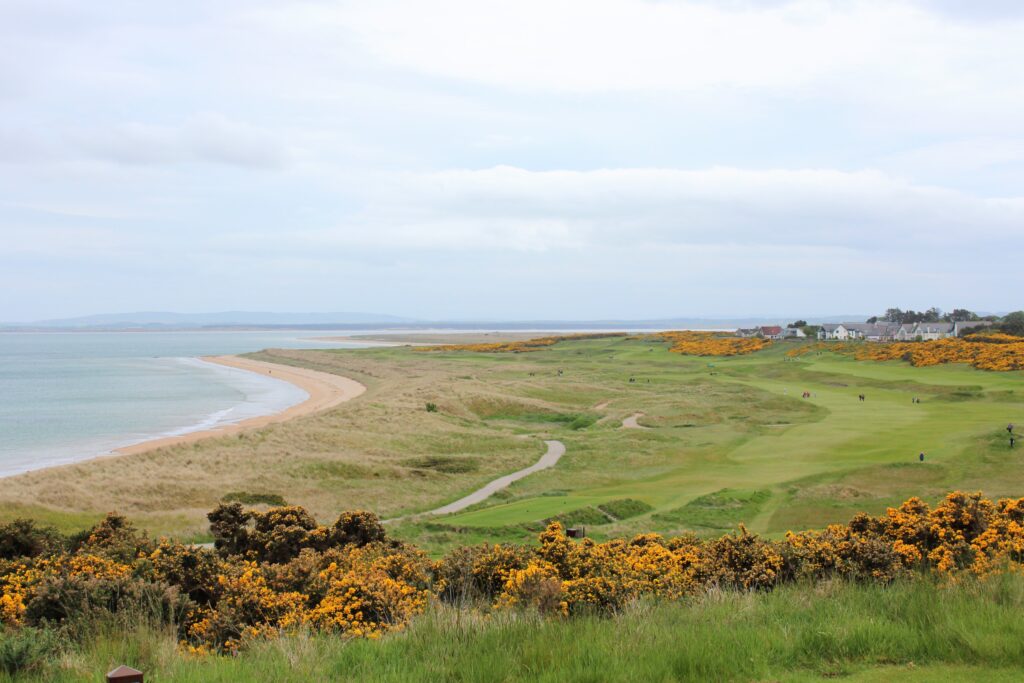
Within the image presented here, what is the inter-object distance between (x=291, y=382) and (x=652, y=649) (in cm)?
9527

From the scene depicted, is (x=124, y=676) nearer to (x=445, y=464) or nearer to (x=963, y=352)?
→ (x=445, y=464)

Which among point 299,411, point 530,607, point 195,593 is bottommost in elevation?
point 299,411

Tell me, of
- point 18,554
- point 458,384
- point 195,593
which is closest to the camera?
point 195,593

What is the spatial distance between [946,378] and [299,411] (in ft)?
181

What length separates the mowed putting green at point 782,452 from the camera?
24741mm

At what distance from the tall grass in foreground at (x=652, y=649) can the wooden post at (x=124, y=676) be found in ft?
3.73

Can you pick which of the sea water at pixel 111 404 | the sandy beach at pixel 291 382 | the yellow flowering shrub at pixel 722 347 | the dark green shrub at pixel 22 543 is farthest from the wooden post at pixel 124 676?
the yellow flowering shrub at pixel 722 347

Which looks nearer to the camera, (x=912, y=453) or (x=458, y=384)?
(x=912, y=453)

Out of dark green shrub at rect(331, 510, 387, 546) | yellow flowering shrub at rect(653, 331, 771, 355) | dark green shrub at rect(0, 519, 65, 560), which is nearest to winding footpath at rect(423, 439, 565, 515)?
dark green shrub at rect(331, 510, 387, 546)

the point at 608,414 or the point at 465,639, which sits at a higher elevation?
the point at 465,639

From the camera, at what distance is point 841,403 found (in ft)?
192

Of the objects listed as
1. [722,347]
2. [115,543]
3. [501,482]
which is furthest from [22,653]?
[722,347]

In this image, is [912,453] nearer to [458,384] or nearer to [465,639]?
[465,639]

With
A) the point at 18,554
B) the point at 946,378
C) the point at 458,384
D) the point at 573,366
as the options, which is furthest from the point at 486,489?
the point at 573,366
